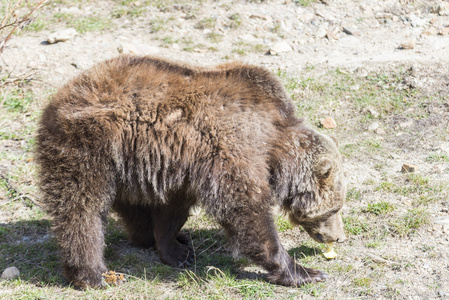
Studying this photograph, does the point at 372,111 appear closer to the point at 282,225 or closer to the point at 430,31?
the point at 430,31

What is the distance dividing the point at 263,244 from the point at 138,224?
5.38ft

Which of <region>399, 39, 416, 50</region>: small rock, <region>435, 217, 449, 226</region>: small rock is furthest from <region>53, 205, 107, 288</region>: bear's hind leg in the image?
<region>399, 39, 416, 50</region>: small rock

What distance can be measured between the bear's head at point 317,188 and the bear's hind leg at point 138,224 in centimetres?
153

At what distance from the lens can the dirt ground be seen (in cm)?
515

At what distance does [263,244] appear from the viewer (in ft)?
14.9

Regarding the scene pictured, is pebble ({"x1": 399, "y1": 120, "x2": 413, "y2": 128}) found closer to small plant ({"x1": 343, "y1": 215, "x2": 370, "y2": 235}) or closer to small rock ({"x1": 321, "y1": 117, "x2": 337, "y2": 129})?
small rock ({"x1": 321, "y1": 117, "x2": 337, "y2": 129})

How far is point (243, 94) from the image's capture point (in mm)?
4609

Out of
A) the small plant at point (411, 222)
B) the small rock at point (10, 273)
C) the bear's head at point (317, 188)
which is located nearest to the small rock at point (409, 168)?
the small plant at point (411, 222)

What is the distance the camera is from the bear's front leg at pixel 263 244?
4.48 m

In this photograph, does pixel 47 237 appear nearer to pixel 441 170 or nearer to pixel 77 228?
pixel 77 228

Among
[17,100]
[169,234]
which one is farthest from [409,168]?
[17,100]

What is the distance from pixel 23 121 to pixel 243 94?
442 centimetres

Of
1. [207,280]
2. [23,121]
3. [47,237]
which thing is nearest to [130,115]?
[207,280]

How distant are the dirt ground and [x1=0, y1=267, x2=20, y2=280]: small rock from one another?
16cm
